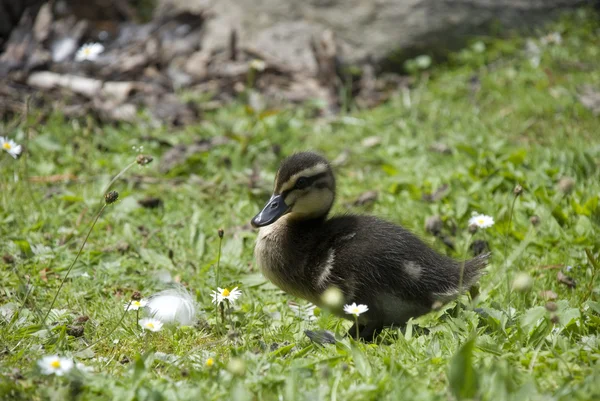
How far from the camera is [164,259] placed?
444 centimetres

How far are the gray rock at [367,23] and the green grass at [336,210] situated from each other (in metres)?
0.34

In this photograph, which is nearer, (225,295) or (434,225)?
(225,295)

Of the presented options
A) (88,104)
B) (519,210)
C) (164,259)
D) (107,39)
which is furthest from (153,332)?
(107,39)

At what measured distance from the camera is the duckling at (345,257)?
3.46m

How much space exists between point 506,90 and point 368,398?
513cm

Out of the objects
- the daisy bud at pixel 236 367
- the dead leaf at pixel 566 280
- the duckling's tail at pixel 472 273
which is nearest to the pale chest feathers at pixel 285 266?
the duckling's tail at pixel 472 273

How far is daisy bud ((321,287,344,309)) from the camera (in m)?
3.26

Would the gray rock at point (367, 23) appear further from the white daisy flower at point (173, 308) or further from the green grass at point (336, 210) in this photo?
the white daisy flower at point (173, 308)

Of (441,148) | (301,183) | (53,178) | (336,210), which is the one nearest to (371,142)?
(441,148)

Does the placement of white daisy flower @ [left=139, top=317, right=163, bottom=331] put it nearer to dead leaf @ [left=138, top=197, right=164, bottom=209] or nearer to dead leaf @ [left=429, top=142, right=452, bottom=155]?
dead leaf @ [left=138, top=197, right=164, bottom=209]

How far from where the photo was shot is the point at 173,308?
373 centimetres

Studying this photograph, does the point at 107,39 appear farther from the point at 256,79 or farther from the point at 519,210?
the point at 519,210

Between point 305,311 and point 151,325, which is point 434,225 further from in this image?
point 151,325

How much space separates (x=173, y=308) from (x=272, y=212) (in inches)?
29.1
